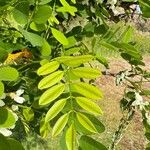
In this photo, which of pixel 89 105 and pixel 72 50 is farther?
pixel 72 50

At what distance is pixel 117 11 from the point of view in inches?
73.2

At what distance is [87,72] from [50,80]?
84 mm

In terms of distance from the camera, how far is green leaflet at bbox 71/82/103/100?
3.44ft

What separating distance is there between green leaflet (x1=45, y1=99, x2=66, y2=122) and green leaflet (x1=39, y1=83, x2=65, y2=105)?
0.02 m

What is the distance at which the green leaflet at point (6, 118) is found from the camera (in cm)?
102

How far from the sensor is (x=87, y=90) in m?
1.07

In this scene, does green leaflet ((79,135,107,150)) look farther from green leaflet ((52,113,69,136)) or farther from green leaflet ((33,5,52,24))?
green leaflet ((33,5,52,24))

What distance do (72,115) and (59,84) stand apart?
0.25 feet

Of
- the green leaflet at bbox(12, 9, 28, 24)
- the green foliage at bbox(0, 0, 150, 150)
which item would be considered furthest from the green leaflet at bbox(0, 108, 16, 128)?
the green leaflet at bbox(12, 9, 28, 24)

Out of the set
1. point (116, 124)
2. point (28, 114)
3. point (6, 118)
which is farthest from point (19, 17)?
point (116, 124)

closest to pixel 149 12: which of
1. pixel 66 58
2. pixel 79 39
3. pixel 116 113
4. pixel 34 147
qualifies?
pixel 79 39

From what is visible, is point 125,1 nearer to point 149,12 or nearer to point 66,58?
point 149,12

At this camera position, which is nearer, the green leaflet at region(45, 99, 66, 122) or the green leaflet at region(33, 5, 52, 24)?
the green leaflet at region(45, 99, 66, 122)

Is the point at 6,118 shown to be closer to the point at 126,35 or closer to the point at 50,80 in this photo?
the point at 50,80
